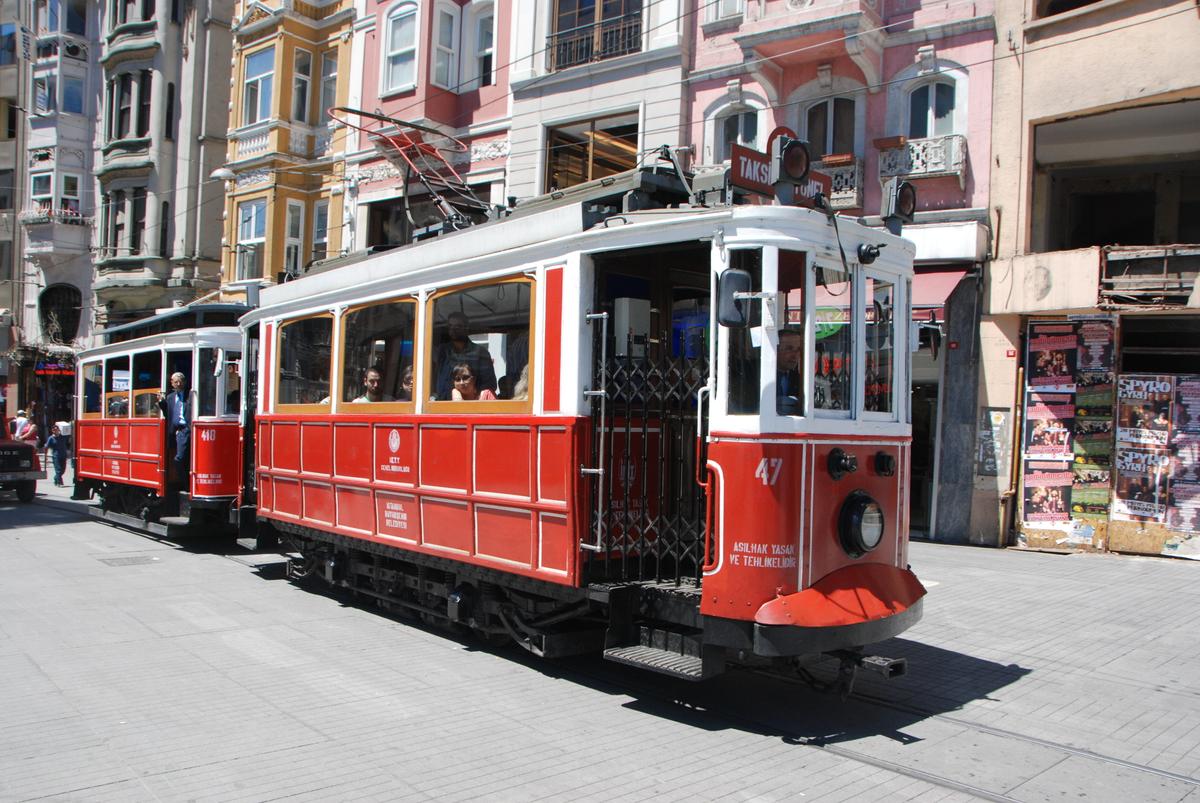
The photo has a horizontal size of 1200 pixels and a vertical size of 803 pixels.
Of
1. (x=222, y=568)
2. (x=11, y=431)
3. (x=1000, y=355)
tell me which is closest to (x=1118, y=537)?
(x=1000, y=355)

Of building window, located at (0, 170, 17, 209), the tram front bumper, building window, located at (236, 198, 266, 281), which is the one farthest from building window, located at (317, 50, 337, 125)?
the tram front bumper

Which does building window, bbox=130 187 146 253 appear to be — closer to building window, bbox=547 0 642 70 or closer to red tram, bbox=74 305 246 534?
red tram, bbox=74 305 246 534

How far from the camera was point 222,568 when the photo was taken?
11914 millimetres

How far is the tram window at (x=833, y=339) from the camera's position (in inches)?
234

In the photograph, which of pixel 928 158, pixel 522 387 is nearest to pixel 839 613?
pixel 522 387

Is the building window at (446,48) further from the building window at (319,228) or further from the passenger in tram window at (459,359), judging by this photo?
the passenger in tram window at (459,359)

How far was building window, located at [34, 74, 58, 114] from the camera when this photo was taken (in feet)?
111

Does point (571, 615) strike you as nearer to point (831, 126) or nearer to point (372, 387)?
point (372, 387)

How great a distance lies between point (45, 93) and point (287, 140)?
50.5ft

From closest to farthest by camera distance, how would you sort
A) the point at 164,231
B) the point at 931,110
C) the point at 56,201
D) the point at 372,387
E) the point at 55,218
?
the point at 372,387 → the point at 931,110 → the point at 164,231 → the point at 55,218 → the point at 56,201

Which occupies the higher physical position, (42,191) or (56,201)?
(42,191)

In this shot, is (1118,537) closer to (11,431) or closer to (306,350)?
(306,350)

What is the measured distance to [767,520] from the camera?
18.4 ft

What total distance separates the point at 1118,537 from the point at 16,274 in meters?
36.5
